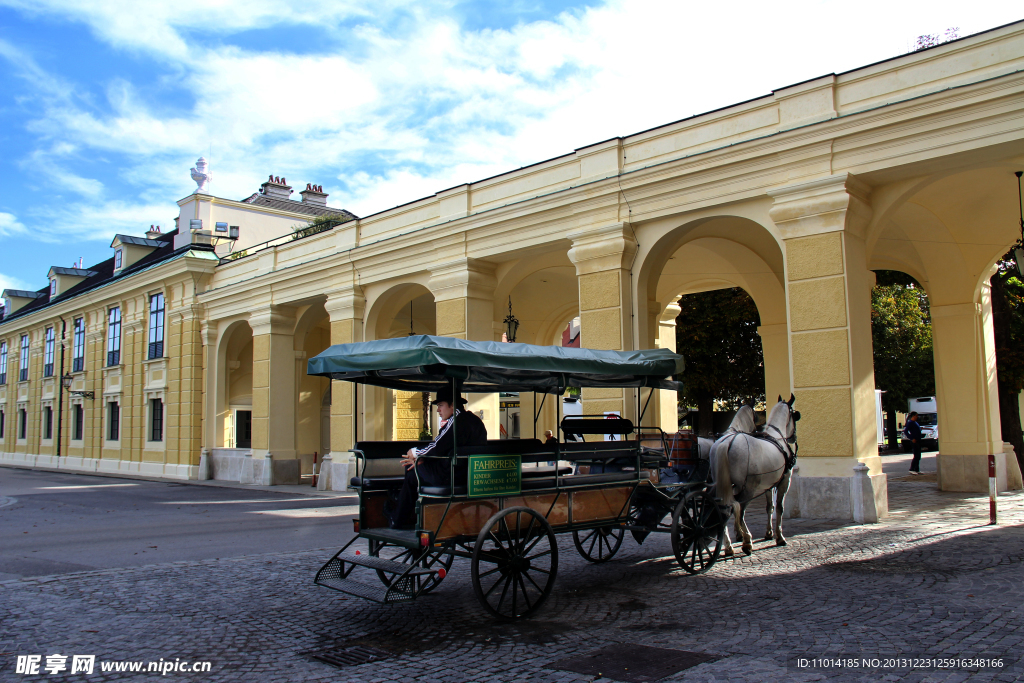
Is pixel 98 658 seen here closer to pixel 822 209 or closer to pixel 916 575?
pixel 916 575

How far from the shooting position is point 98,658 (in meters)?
5.10

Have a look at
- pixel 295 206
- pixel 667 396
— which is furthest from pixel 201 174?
pixel 667 396

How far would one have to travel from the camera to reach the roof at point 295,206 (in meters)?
32.2

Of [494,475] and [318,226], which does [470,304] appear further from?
[318,226]

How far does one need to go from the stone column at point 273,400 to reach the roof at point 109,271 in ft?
19.7

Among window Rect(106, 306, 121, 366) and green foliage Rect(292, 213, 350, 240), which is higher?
green foliage Rect(292, 213, 350, 240)

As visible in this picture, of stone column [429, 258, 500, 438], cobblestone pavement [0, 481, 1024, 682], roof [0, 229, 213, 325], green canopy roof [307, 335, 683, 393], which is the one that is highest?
roof [0, 229, 213, 325]

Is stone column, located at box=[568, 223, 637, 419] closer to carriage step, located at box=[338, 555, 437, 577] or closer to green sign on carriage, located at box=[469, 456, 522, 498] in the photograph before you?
green sign on carriage, located at box=[469, 456, 522, 498]

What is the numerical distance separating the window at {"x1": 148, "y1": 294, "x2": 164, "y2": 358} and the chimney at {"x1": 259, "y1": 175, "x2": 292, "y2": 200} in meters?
8.25

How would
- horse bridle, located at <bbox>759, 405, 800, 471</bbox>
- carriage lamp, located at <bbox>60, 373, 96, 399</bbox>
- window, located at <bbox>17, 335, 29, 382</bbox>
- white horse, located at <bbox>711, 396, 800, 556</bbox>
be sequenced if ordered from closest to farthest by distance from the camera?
white horse, located at <bbox>711, 396, 800, 556</bbox>
horse bridle, located at <bbox>759, 405, 800, 471</bbox>
carriage lamp, located at <bbox>60, 373, 96, 399</bbox>
window, located at <bbox>17, 335, 29, 382</bbox>

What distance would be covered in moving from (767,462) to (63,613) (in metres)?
7.20

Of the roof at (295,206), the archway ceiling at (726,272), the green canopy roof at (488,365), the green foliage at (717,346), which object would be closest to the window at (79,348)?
the roof at (295,206)

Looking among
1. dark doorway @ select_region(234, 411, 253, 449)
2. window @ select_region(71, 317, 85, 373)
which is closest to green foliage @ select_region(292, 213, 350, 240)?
dark doorway @ select_region(234, 411, 253, 449)

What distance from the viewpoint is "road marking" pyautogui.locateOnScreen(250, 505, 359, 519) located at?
13.9m
